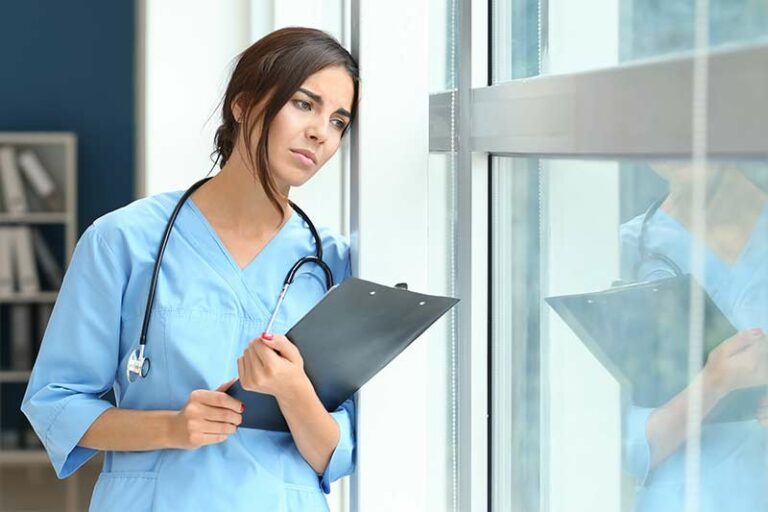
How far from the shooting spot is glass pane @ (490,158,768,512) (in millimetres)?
853

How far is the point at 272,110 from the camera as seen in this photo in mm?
1356

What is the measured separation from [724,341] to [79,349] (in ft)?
2.54

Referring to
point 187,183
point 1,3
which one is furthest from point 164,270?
point 1,3

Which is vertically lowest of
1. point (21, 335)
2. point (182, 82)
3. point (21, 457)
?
point (21, 457)

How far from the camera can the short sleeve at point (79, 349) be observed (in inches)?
53.7

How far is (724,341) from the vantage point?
2.87 ft

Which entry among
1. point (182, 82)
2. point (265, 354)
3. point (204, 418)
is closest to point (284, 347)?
point (265, 354)

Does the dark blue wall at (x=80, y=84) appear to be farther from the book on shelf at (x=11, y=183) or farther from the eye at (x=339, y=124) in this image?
the eye at (x=339, y=124)

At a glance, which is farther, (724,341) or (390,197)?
(390,197)

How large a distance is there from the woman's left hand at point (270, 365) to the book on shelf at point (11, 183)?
4.54 meters

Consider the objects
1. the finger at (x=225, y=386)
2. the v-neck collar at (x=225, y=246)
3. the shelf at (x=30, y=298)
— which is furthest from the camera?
the shelf at (x=30, y=298)

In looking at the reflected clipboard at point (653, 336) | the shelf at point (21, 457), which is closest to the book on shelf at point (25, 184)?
the shelf at point (21, 457)

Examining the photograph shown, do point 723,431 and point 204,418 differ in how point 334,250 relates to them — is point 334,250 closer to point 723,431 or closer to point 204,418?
point 204,418

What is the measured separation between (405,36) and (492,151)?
0.63 ft
